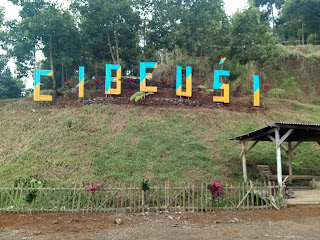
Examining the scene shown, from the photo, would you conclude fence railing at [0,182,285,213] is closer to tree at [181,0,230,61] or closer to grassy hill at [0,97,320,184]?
grassy hill at [0,97,320,184]

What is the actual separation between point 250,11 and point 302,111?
26.8 ft

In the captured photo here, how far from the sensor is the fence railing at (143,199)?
9.92 metres

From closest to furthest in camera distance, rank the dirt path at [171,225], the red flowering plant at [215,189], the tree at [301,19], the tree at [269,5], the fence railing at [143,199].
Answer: the dirt path at [171,225] < the red flowering plant at [215,189] < the fence railing at [143,199] < the tree at [301,19] < the tree at [269,5]

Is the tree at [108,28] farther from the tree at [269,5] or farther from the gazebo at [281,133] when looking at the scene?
the tree at [269,5]

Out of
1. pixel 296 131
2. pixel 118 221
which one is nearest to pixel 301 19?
pixel 296 131

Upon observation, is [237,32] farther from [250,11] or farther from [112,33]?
[112,33]

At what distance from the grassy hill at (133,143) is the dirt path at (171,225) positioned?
3.27m

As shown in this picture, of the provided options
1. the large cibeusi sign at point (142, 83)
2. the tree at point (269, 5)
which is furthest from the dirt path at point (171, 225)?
the tree at point (269, 5)

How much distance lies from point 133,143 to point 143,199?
5.59 meters

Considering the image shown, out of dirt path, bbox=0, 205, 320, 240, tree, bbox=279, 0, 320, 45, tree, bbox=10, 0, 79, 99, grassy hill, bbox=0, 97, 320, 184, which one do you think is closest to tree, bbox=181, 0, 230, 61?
grassy hill, bbox=0, 97, 320, 184

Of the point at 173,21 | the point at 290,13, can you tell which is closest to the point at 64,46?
the point at 173,21

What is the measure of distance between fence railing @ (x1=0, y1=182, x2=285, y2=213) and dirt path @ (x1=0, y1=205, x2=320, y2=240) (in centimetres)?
36

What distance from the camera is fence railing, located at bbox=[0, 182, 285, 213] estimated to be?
391 inches

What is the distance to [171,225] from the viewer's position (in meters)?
8.27
